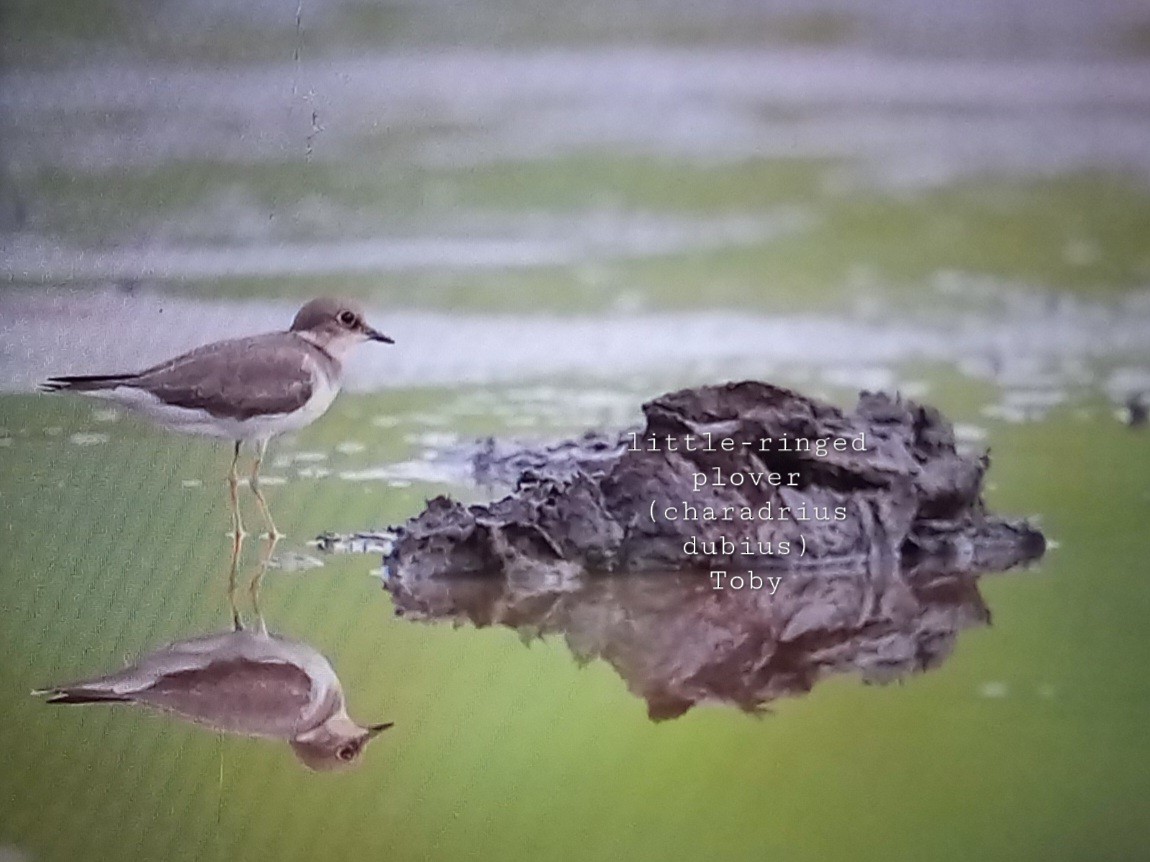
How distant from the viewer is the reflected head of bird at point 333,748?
4.92 ft

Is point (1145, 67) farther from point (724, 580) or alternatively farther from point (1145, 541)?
point (724, 580)

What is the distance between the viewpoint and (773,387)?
5.00 ft

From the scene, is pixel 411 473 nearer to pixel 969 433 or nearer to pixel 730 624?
pixel 730 624

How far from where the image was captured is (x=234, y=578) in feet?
5.03

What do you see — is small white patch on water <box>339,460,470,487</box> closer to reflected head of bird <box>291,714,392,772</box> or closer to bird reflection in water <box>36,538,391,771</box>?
bird reflection in water <box>36,538,391,771</box>

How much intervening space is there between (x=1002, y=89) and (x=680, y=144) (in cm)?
45

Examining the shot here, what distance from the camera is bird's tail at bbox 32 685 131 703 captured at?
1526 millimetres

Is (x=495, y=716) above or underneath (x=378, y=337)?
underneath

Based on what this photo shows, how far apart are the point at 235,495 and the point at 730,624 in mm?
695

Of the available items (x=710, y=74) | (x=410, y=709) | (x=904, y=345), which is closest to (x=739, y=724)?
(x=410, y=709)

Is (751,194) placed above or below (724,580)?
above

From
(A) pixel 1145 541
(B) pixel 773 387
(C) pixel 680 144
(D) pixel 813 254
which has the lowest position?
(A) pixel 1145 541

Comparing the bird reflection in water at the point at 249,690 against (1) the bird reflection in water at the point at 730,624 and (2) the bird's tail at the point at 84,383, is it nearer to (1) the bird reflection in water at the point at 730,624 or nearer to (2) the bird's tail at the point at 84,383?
(1) the bird reflection in water at the point at 730,624

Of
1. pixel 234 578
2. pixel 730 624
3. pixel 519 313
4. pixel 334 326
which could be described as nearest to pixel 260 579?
pixel 234 578
